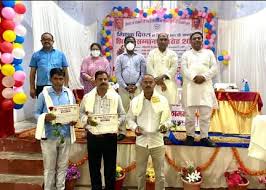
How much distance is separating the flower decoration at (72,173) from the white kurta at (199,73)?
169 centimetres

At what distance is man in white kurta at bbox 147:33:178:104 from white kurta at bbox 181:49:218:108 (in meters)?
0.21

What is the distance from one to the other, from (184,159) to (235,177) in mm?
680

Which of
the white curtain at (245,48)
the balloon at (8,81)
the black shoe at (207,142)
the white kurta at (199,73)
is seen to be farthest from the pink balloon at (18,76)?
the white curtain at (245,48)

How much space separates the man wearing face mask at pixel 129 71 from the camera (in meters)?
4.59

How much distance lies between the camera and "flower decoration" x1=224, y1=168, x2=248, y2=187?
4215 millimetres

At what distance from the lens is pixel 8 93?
14.9ft

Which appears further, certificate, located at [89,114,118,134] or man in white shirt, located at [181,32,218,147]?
man in white shirt, located at [181,32,218,147]

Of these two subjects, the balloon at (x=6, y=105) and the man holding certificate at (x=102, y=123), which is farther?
the balloon at (x=6, y=105)

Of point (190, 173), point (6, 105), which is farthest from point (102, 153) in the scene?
point (6, 105)

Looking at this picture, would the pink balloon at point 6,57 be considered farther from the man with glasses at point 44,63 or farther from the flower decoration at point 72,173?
the flower decoration at point 72,173

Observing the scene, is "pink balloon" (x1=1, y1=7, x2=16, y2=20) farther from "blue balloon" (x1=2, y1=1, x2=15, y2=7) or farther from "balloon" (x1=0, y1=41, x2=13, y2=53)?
"balloon" (x1=0, y1=41, x2=13, y2=53)

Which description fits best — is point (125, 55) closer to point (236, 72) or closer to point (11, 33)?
point (11, 33)

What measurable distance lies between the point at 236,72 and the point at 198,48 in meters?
3.07

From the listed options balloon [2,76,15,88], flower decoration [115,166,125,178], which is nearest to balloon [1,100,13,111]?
balloon [2,76,15,88]
